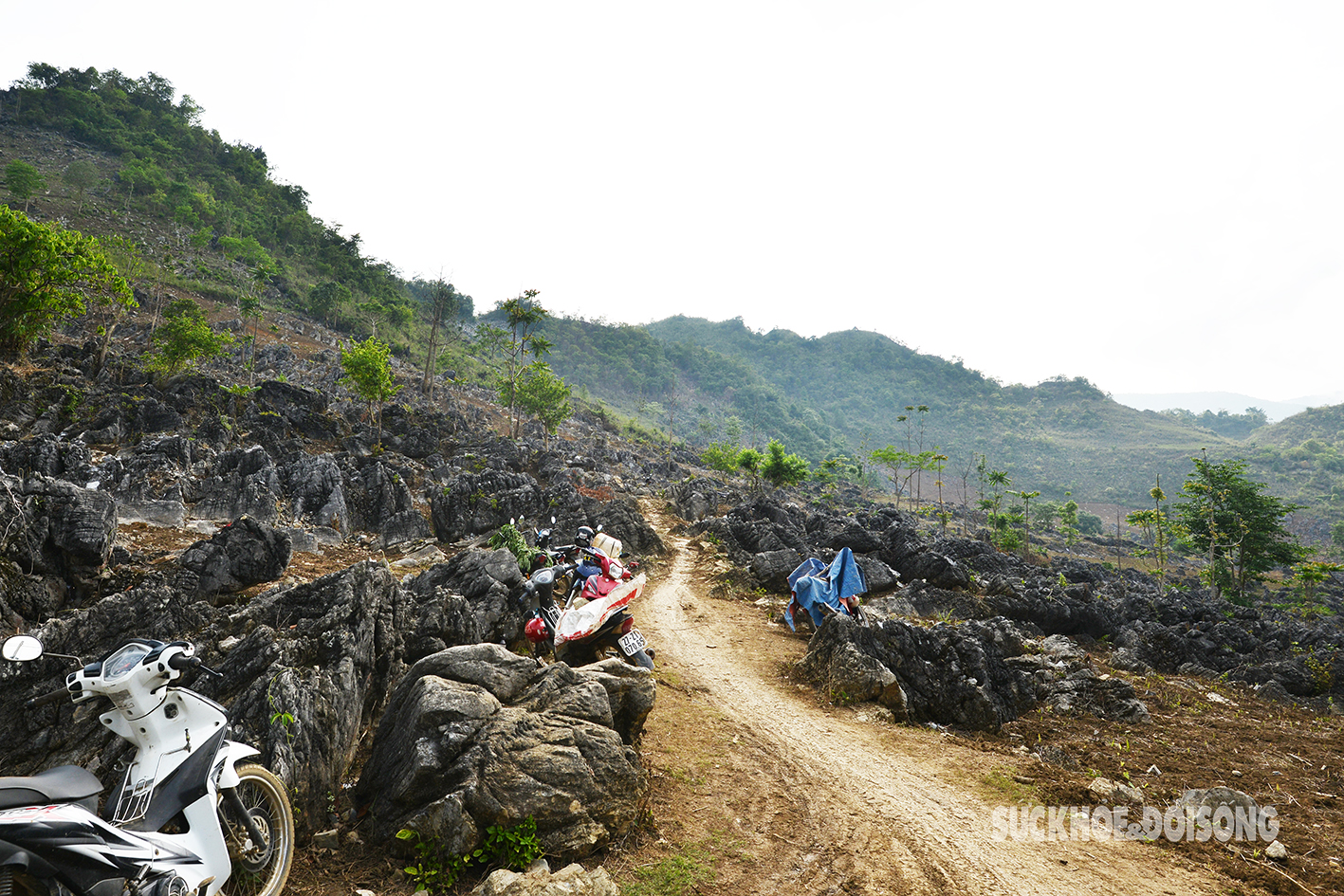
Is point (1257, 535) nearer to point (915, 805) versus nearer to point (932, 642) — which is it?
point (932, 642)

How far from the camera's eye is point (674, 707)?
7887 mm

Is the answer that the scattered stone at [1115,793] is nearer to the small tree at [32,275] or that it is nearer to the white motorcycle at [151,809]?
Answer: the white motorcycle at [151,809]

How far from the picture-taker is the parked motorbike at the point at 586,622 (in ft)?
24.7

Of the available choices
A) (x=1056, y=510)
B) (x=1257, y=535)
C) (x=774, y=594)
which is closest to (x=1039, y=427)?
(x=1056, y=510)

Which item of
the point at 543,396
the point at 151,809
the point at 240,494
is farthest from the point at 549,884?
the point at 543,396

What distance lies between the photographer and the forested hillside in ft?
197

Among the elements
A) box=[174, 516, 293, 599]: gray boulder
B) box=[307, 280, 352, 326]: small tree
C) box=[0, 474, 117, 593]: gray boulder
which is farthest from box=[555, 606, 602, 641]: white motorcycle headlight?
box=[307, 280, 352, 326]: small tree

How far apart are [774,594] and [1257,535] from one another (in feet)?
121

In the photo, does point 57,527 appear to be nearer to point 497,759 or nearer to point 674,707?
point 497,759

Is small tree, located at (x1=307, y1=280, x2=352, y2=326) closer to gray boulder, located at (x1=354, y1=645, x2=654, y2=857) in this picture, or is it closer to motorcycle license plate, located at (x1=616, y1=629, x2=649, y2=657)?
motorcycle license plate, located at (x1=616, y1=629, x2=649, y2=657)

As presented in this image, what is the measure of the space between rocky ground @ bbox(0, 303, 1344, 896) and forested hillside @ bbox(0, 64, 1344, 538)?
42683 mm

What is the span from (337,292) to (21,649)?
72431mm

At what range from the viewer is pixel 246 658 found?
16.9ft

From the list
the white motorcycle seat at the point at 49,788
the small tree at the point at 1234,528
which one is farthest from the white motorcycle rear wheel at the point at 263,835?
the small tree at the point at 1234,528
